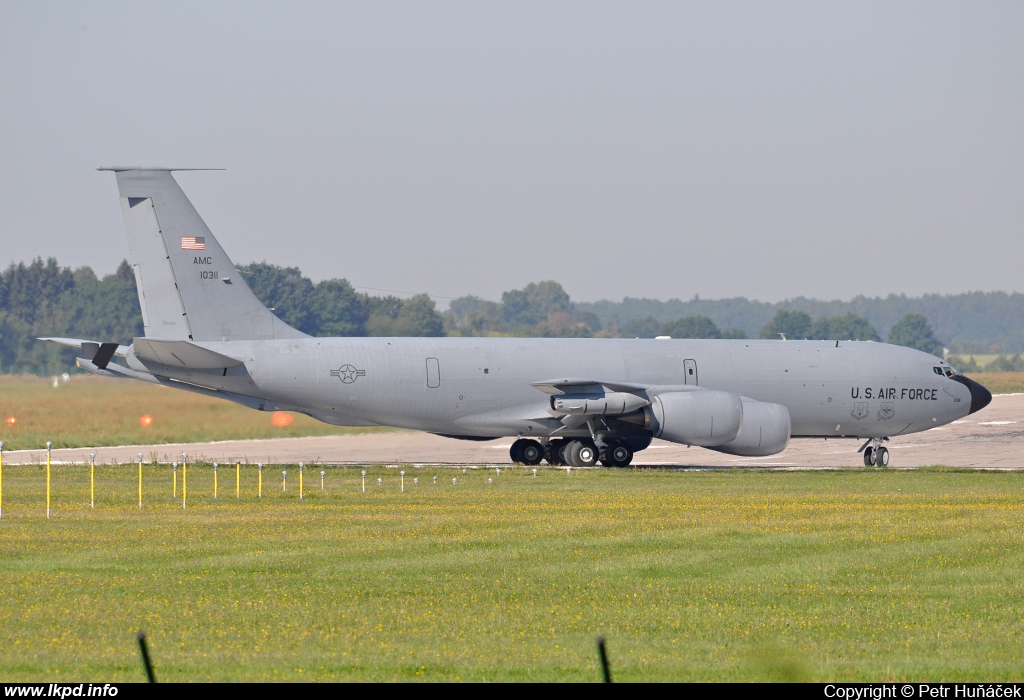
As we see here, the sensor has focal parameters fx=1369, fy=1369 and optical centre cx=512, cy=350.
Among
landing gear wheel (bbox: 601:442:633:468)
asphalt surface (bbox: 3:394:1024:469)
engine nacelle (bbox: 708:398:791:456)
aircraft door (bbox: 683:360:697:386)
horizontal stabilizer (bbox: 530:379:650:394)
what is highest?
aircraft door (bbox: 683:360:697:386)

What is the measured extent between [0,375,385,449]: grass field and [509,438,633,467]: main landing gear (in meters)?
6.54

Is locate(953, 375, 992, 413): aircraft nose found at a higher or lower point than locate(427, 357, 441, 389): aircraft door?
lower

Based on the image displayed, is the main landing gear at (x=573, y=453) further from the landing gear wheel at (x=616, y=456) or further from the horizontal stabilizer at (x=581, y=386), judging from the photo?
the horizontal stabilizer at (x=581, y=386)

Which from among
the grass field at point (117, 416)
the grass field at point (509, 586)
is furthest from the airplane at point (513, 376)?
the grass field at point (509, 586)

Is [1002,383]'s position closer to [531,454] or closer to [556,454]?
[531,454]

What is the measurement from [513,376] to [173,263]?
10.1m

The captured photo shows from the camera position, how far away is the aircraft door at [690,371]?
41250 mm

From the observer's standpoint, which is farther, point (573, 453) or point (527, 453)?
point (527, 453)

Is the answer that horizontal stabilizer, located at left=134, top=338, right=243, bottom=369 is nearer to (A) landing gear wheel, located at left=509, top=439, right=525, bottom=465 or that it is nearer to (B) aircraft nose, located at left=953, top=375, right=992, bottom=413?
(A) landing gear wheel, located at left=509, top=439, right=525, bottom=465

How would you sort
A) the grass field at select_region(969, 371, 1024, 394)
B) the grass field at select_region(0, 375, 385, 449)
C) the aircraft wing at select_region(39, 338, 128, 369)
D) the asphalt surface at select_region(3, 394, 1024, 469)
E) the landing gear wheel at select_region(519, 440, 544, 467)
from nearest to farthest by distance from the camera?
the aircraft wing at select_region(39, 338, 128, 369) → the landing gear wheel at select_region(519, 440, 544, 467) → the grass field at select_region(0, 375, 385, 449) → the asphalt surface at select_region(3, 394, 1024, 469) → the grass field at select_region(969, 371, 1024, 394)

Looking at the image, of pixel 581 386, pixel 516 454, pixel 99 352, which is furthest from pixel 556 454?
pixel 99 352

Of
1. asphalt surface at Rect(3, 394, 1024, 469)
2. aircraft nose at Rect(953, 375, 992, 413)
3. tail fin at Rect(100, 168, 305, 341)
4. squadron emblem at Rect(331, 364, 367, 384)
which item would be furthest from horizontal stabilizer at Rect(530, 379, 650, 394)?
aircraft nose at Rect(953, 375, 992, 413)

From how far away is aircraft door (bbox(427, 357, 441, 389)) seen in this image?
Result: 38.7 meters

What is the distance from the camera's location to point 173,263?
36.1 m
